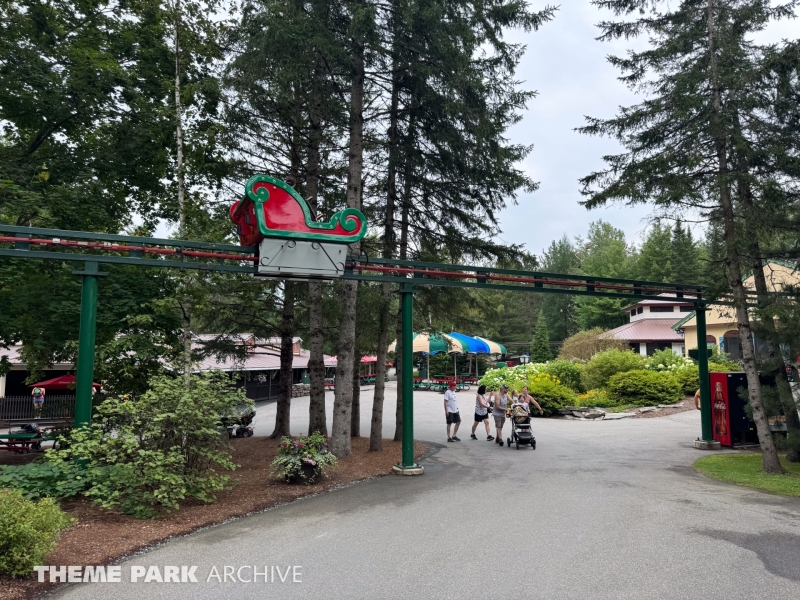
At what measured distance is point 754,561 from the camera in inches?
222

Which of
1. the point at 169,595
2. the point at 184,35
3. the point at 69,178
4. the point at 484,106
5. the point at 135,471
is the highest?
the point at 184,35

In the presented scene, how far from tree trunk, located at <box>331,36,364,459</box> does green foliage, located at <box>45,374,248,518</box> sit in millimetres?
3575

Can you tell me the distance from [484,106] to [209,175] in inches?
253

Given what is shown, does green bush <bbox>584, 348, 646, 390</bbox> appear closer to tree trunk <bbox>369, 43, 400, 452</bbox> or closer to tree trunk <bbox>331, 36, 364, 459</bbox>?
tree trunk <bbox>369, 43, 400, 452</bbox>

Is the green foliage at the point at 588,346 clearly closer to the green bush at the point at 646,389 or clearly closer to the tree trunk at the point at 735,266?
the green bush at the point at 646,389

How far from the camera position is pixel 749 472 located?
1052cm

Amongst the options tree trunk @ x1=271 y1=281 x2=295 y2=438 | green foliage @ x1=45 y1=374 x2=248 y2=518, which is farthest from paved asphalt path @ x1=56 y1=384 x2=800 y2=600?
tree trunk @ x1=271 y1=281 x2=295 y2=438

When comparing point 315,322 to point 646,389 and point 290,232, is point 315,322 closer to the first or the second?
point 290,232

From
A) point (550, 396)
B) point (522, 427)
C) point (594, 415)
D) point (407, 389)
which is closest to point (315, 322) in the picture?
point (407, 389)

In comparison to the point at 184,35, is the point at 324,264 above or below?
below

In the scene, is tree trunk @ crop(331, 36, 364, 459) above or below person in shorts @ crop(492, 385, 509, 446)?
above

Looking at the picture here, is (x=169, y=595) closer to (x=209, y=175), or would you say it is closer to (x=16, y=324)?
(x=16, y=324)

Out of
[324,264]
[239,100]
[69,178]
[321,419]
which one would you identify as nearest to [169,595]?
[324,264]

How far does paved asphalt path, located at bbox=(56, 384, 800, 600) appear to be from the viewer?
16.3 ft
